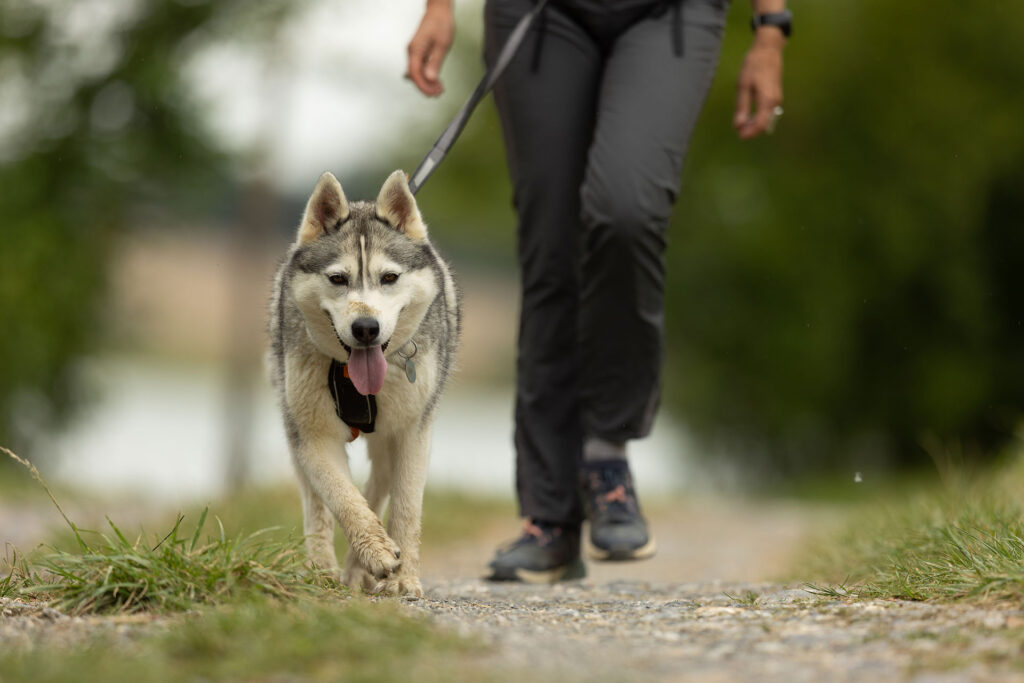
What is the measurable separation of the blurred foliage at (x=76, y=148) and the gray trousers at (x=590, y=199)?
9.34m

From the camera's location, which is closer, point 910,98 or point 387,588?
point 387,588

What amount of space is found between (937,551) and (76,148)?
37.7 feet

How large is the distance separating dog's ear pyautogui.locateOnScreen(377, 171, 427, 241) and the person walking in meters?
0.63

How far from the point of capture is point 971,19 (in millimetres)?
14703

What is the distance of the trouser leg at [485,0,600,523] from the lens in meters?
4.26

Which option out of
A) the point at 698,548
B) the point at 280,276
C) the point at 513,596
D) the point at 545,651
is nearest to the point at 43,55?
the point at 698,548

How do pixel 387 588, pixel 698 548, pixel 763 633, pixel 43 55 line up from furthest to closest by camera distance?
pixel 43 55, pixel 698 548, pixel 387 588, pixel 763 633

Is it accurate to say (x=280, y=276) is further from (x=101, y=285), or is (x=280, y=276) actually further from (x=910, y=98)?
(x=910, y=98)

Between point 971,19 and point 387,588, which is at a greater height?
point 971,19

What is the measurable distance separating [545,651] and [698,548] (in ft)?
17.6

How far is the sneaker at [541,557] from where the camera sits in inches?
171

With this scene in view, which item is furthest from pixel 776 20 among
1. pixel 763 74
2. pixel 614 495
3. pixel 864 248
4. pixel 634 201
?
pixel 864 248

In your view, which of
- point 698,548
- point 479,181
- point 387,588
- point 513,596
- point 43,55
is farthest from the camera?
point 479,181

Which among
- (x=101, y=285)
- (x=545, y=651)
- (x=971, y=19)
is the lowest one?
(x=545, y=651)
